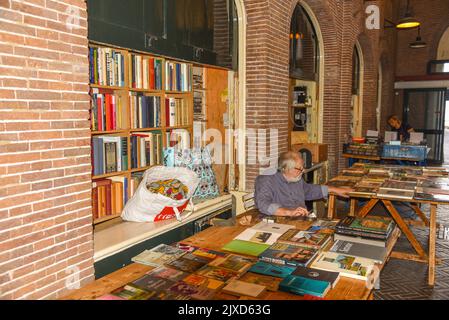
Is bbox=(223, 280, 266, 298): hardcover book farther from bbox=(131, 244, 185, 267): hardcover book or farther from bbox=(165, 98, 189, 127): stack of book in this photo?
bbox=(165, 98, 189, 127): stack of book

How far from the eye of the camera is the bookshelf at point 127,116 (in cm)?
357

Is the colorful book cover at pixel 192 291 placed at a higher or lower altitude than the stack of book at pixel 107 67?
lower

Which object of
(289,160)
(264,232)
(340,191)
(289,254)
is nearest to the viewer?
(289,254)

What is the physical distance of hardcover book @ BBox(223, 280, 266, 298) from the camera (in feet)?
6.57

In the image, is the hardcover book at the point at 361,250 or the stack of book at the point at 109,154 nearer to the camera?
the hardcover book at the point at 361,250

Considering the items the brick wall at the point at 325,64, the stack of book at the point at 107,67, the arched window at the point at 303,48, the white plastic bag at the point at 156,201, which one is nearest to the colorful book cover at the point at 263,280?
the white plastic bag at the point at 156,201

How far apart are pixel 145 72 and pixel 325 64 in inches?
213

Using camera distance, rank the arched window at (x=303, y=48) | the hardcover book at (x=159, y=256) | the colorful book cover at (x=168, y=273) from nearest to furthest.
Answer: the colorful book cover at (x=168, y=273), the hardcover book at (x=159, y=256), the arched window at (x=303, y=48)

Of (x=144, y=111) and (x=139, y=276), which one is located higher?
(x=144, y=111)

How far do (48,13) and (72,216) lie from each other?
1.32m

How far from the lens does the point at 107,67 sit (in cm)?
358

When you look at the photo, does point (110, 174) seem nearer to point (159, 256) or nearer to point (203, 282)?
point (159, 256)

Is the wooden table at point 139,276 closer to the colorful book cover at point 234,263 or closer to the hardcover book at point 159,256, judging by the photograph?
the hardcover book at point 159,256

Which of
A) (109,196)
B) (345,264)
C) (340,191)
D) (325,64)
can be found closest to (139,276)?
(345,264)
